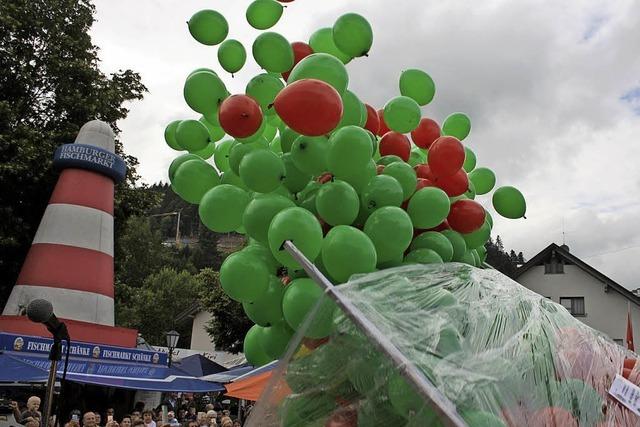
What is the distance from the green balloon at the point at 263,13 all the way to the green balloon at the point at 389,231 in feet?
6.52

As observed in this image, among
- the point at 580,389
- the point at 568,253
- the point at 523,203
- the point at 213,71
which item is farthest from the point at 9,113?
the point at 568,253

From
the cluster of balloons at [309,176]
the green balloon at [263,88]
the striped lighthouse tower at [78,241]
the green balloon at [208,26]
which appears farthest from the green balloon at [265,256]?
the striped lighthouse tower at [78,241]

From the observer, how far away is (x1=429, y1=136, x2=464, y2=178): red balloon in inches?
161

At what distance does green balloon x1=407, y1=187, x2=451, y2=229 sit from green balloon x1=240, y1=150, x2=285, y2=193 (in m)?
0.91

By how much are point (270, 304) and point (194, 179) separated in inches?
45.0

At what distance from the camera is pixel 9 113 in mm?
13531

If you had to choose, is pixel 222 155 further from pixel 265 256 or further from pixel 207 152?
pixel 265 256

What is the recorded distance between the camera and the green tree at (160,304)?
40281 mm

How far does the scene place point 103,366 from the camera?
39.5 ft

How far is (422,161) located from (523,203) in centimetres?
90

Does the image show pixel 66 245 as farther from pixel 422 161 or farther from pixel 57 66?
pixel 422 161

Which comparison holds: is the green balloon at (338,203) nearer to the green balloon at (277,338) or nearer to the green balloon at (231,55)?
the green balloon at (277,338)

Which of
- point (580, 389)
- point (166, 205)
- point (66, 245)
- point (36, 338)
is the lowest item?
point (580, 389)

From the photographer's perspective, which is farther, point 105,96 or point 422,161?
point 105,96
